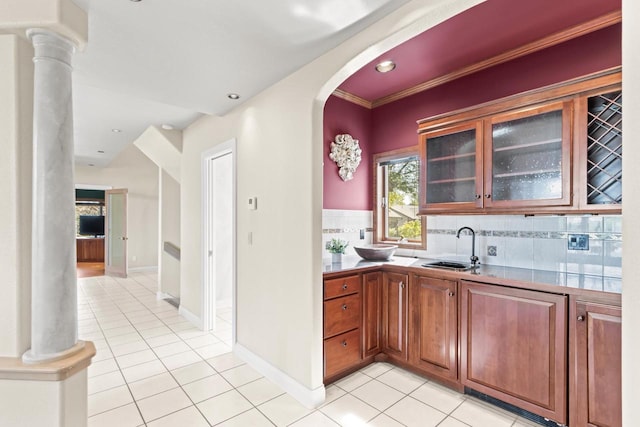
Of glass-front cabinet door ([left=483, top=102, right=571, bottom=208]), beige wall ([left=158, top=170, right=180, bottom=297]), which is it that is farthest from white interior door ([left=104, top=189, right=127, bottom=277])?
glass-front cabinet door ([left=483, top=102, right=571, bottom=208])

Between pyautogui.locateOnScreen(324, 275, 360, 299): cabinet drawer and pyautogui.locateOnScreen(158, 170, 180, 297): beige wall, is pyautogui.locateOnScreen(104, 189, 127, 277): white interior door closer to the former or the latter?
pyautogui.locateOnScreen(158, 170, 180, 297): beige wall

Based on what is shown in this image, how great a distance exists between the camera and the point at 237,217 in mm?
3049

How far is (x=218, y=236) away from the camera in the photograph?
458cm

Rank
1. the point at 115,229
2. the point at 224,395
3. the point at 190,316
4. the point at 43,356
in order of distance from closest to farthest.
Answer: the point at 43,356 → the point at 224,395 → the point at 190,316 → the point at 115,229

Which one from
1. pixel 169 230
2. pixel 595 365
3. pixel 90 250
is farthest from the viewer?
pixel 90 250

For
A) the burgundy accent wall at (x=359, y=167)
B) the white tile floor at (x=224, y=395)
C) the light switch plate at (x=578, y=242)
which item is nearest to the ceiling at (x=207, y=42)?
the burgundy accent wall at (x=359, y=167)

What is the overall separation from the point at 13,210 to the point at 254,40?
165cm

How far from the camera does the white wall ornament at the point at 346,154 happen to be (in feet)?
10.5

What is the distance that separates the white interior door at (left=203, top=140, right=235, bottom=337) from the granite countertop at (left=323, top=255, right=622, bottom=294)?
1748 mm

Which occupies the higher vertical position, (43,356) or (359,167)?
(359,167)

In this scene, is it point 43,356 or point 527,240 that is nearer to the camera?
point 43,356

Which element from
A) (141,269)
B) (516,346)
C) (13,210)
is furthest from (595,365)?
(141,269)

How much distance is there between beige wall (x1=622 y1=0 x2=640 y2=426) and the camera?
0.99m

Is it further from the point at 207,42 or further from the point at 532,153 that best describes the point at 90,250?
the point at 532,153
